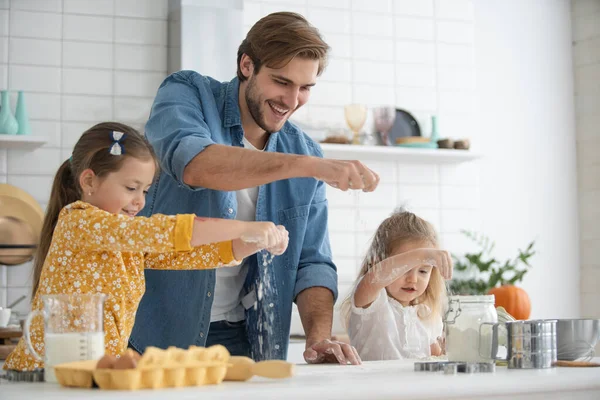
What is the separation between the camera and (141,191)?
6.30 ft

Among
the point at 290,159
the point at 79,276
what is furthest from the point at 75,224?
the point at 290,159

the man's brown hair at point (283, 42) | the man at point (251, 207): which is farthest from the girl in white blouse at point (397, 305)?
the man's brown hair at point (283, 42)

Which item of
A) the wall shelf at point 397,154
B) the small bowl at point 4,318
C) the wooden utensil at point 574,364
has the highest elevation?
the wall shelf at point 397,154

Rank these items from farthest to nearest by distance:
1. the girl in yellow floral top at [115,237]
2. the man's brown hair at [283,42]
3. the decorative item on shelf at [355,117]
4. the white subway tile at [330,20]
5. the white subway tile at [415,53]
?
the white subway tile at [415,53] → the white subway tile at [330,20] → the decorative item on shelf at [355,117] → the man's brown hair at [283,42] → the girl in yellow floral top at [115,237]

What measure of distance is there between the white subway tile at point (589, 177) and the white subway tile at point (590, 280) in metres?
0.46

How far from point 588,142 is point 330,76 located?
1591mm

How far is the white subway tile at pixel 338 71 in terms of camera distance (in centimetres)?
434

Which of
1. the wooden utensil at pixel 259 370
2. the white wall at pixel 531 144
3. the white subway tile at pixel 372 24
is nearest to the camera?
the wooden utensil at pixel 259 370

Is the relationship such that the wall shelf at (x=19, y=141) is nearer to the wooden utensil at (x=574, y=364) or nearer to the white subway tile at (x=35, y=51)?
the white subway tile at (x=35, y=51)

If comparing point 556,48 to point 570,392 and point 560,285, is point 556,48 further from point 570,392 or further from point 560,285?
point 570,392

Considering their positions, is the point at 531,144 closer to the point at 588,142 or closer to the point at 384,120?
the point at 588,142

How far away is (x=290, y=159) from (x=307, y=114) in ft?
8.31

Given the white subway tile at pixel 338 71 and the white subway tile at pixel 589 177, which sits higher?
the white subway tile at pixel 338 71

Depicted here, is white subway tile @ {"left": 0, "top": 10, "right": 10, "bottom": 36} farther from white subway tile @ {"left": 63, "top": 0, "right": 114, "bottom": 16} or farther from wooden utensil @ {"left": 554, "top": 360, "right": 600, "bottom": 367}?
wooden utensil @ {"left": 554, "top": 360, "right": 600, "bottom": 367}
